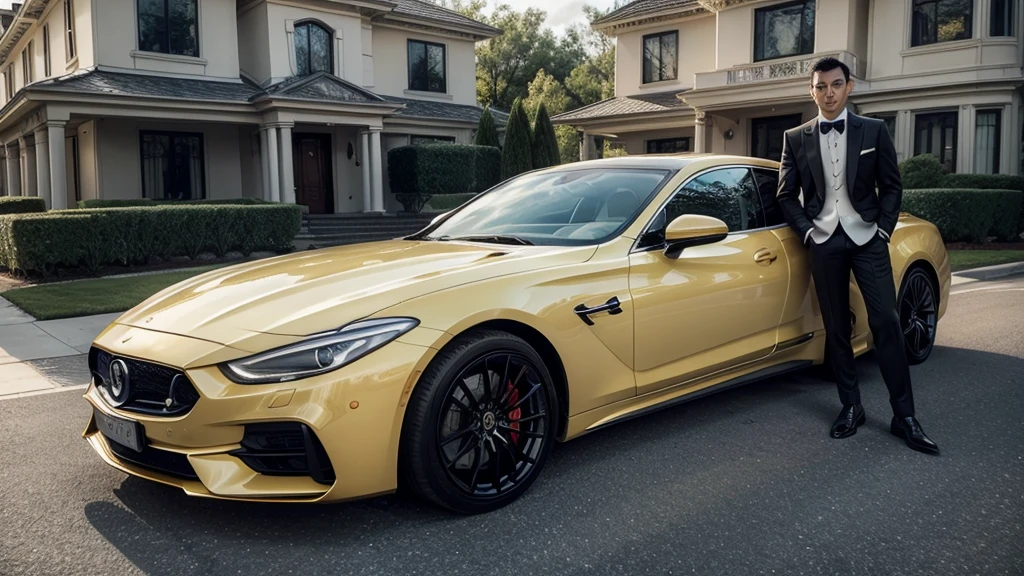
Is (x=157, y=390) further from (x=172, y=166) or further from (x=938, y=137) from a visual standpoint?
(x=938, y=137)

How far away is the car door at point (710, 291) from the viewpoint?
408 cm

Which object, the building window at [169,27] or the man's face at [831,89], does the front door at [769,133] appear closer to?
the building window at [169,27]

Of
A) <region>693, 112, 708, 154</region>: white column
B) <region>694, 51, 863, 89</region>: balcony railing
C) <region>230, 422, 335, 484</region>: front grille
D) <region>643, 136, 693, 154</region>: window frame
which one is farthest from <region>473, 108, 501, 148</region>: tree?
<region>230, 422, 335, 484</region>: front grille

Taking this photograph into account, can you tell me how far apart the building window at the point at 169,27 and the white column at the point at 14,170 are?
30.7 feet

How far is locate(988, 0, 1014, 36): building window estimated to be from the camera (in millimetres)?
20188

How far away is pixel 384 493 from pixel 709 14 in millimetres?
24926

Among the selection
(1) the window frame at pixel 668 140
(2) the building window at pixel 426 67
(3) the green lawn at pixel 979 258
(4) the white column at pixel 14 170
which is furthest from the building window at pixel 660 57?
(4) the white column at pixel 14 170

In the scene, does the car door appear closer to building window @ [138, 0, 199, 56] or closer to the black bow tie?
the black bow tie

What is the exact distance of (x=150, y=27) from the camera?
20.2 meters

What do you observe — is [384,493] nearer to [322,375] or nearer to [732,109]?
[322,375]

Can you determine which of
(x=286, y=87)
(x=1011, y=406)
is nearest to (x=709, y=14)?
(x=286, y=87)

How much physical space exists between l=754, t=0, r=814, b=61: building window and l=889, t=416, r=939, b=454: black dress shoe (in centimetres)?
2018

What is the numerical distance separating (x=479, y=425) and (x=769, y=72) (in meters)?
20.6

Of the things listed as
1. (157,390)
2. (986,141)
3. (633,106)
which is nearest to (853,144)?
(157,390)
